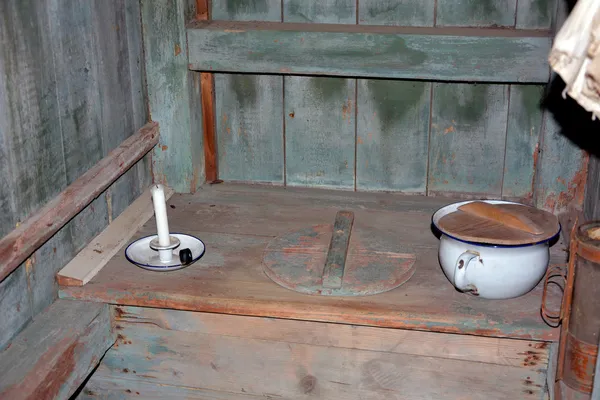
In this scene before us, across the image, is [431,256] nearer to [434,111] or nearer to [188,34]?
[434,111]

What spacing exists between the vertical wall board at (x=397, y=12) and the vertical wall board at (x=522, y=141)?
12.2 inches

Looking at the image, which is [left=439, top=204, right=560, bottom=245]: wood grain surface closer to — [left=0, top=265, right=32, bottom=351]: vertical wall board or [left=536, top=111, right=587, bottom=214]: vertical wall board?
[left=536, top=111, right=587, bottom=214]: vertical wall board

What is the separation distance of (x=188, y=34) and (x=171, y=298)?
767 mm

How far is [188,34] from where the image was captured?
2.16 meters

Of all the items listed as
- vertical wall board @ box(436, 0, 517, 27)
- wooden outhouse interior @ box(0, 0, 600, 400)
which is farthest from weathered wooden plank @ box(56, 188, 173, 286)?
vertical wall board @ box(436, 0, 517, 27)

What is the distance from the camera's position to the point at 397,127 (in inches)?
89.4

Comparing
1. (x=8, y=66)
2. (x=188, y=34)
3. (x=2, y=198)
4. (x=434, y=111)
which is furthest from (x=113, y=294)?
(x=434, y=111)

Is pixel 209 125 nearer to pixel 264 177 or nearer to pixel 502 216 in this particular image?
pixel 264 177

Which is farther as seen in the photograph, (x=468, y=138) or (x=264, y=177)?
(x=264, y=177)

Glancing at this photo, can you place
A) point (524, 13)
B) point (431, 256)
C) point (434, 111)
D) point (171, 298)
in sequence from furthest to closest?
1. point (434, 111)
2. point (524, 13)
3. point (431, 256)
4. point (171, 298)

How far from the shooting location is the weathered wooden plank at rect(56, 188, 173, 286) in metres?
1.84

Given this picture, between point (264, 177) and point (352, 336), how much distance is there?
759mm

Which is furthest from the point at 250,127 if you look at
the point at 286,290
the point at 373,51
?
the point at 286,290

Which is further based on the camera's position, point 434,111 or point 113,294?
point 434,111
